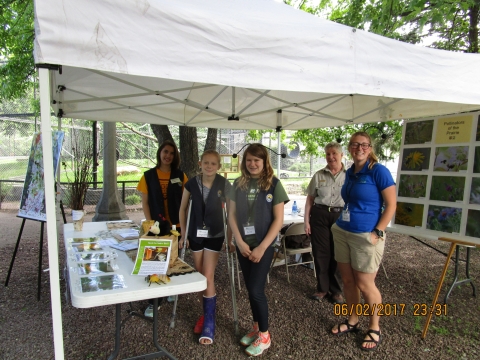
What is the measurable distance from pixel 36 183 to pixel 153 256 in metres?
1.99

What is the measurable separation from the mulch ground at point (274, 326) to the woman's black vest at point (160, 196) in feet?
3.07

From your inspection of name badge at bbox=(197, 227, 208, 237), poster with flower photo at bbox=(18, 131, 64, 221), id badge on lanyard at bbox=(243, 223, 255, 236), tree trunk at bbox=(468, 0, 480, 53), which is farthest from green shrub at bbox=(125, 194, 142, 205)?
tree trunk at bbox=(468, 0, 480, 53)

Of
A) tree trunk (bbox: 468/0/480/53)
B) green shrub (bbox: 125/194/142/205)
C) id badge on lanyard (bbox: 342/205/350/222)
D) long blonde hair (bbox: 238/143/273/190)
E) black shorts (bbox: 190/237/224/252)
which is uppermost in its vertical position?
tree trunk (bbox: 468/0/480/53)

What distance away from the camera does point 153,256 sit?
182 centimetres

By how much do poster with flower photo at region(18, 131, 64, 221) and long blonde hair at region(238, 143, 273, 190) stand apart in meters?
1.78

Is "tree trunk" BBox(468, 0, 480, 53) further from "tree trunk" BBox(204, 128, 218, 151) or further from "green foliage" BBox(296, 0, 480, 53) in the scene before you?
"tree trunk" BBox(204, 128, 218, 151)

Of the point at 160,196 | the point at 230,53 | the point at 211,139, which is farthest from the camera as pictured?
the point at 211,139

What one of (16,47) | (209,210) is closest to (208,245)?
(209,210)

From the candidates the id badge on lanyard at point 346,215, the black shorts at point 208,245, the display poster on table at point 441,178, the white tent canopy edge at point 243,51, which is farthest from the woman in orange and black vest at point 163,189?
the display poster on table at point 441,178

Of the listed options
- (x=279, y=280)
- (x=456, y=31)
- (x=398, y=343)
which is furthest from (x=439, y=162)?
(x=456, y=31)

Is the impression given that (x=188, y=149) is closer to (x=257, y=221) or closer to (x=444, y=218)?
(x=257, y=221)

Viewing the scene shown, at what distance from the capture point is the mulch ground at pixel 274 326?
241cm

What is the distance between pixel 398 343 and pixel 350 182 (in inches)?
52.6

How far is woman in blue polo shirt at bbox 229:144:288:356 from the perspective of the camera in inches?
89.4
